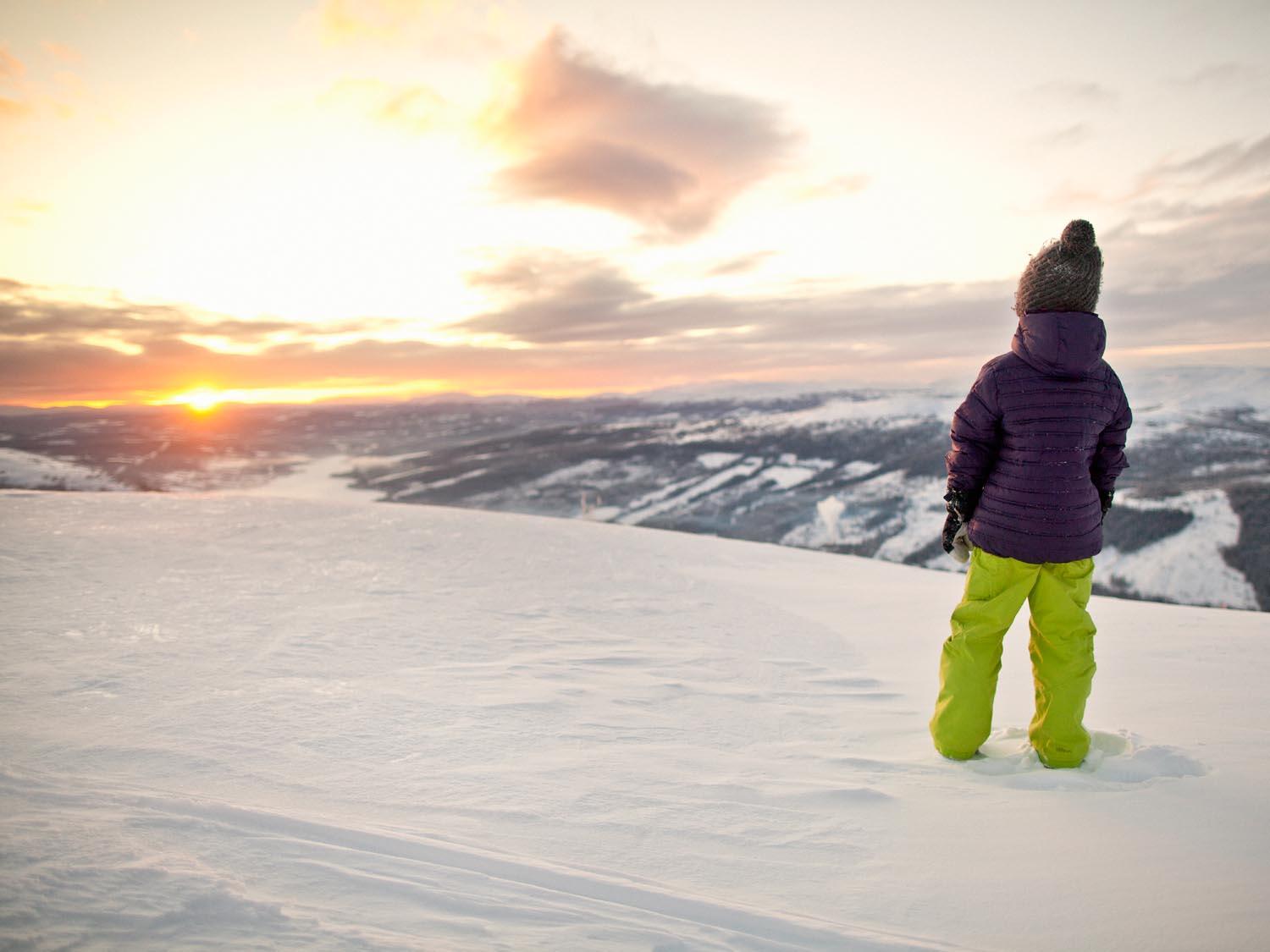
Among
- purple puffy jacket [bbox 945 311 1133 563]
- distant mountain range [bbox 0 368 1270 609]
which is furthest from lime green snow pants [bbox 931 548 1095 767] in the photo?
distant mountain range [bbox 0 368 1270 609]

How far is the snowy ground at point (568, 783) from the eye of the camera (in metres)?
Answer: 1.58

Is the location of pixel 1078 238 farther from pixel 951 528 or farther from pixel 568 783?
pixel 568 783

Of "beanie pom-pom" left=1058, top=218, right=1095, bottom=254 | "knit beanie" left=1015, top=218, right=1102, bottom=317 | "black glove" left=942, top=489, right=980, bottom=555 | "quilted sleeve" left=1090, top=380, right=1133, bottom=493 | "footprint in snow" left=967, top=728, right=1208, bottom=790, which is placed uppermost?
"beanie pom-pom" left=1058, top=218, right=1095, bottom=254

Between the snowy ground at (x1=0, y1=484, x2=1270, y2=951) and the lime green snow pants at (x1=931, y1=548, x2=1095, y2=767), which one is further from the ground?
the lime green snow pants at (x1=931, y1=548, x2=1095, y2=767)

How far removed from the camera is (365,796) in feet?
7.07

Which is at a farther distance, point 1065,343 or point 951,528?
point 951,528

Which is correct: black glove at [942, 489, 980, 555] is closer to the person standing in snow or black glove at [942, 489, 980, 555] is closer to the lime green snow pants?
the person standing in snow

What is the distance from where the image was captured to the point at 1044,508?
8.52 feet

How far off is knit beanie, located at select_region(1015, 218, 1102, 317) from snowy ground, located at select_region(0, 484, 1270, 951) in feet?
6.10

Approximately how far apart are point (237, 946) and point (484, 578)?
4.32 m

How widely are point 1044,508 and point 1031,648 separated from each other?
0.62 m

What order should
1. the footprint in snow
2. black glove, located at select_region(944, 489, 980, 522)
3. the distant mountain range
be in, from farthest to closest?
the distant mountain range < black glove, located at select_region(944, 489, 980, 522) < the footprint in snow

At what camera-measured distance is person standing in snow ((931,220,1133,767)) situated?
257 cm

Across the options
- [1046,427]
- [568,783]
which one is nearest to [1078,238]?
[1046,427]
